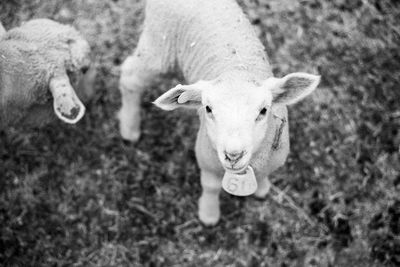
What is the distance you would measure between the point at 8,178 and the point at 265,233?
223cm

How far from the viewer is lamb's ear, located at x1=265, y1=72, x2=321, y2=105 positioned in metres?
2.80

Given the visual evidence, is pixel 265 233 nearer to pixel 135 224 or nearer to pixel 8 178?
pixel 135 224

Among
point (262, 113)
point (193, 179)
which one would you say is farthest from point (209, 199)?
point (262, 113)

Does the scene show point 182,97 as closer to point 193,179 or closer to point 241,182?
point 241,182

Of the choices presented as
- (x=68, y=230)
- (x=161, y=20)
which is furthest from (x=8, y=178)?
(x=161, y=20)

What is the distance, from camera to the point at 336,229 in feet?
13.9

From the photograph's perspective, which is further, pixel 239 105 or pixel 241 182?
pixel 241 182

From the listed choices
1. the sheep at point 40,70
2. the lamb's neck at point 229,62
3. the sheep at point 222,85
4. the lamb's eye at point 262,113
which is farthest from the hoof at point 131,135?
the lamb's eye at point 262,113

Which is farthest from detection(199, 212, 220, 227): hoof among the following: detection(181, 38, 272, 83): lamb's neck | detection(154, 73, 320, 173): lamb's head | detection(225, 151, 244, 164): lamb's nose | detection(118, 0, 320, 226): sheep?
detection(225, 151, 244, 164): lamb's nose

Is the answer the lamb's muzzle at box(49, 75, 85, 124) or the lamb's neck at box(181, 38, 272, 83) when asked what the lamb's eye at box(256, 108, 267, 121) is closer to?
the lamb's neck at box(181, 38, 272, 83)

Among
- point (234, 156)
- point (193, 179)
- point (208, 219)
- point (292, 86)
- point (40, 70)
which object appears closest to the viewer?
point (234, 156)

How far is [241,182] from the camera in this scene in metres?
3.17

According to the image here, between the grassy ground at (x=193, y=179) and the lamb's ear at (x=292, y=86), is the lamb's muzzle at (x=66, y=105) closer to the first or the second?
the grassy ground at (x=193, y=179)

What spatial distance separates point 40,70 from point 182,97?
1199 mm
